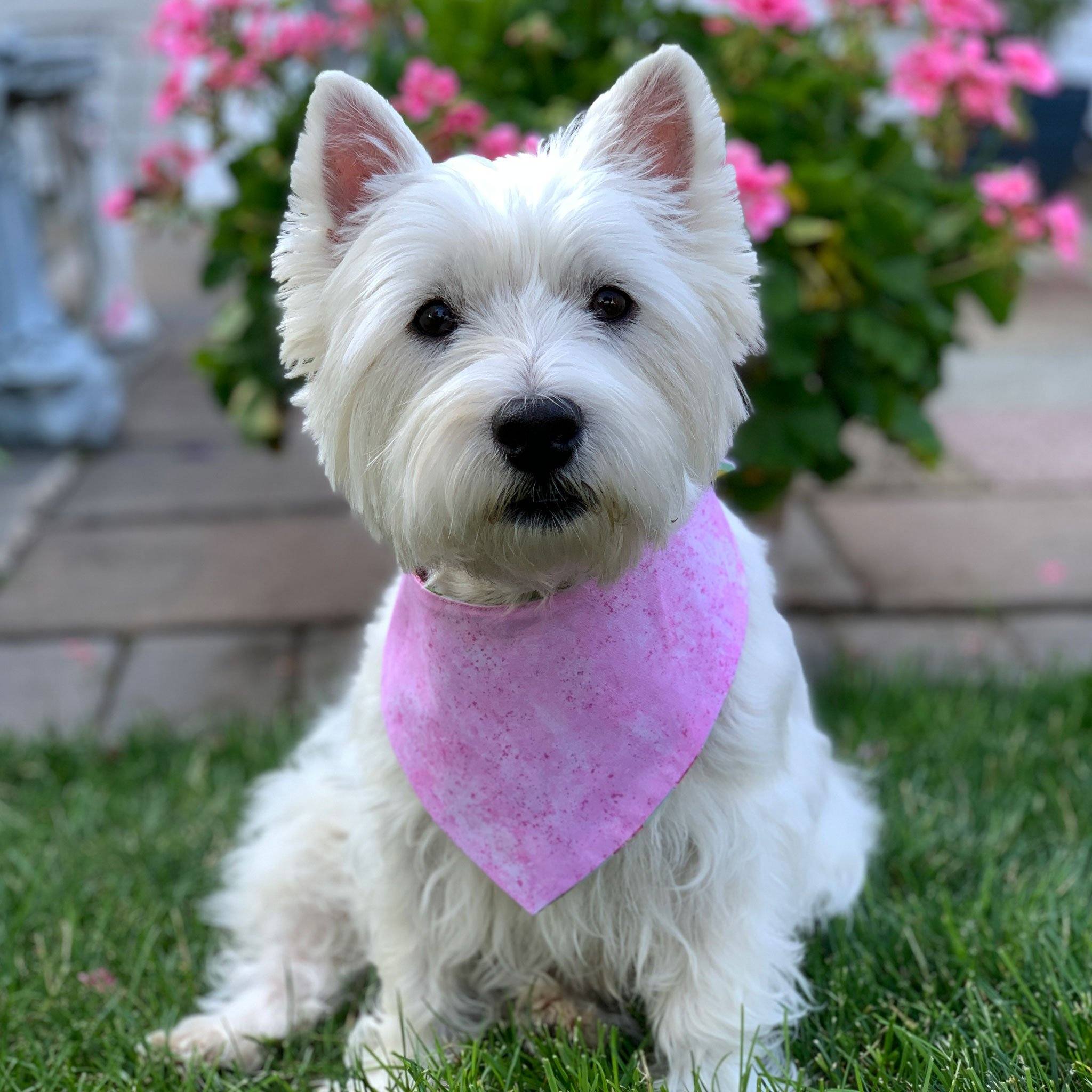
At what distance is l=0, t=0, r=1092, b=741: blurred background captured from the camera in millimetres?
3609

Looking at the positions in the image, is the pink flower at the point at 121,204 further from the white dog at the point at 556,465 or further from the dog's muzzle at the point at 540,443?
the dog's muzzle at the point at 540,443

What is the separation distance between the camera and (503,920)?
85.0 inches

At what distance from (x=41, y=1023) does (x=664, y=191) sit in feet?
6.13

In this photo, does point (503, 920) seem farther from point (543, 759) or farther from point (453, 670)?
point (453, 670)

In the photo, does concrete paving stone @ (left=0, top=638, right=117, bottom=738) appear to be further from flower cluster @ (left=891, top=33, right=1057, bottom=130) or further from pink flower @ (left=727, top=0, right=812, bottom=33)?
flower cluster @ (left=891, top=33, right=1057, bottom=130)

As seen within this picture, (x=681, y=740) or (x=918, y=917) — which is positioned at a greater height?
(x=681, y=740)

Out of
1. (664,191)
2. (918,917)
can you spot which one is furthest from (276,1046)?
(664,191)

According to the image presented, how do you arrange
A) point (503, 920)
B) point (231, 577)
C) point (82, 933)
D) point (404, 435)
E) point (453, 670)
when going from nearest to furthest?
point (404, 435), point (453, 670), point (503, 920), point (82, 933), point (231, 577)

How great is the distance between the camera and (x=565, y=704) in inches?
76.4

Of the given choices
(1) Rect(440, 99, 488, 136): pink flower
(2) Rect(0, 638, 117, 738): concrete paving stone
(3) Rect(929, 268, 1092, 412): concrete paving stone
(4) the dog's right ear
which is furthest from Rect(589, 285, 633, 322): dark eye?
(3) Rect(929, 268, 1092, 412): concrete paving stone

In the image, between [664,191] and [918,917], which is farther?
[918,917]

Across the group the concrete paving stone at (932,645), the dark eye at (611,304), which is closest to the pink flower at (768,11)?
the concrete paving stone at (932,645)

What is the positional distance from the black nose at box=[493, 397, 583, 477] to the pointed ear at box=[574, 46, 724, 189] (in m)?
0.44

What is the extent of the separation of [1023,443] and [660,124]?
471cm
